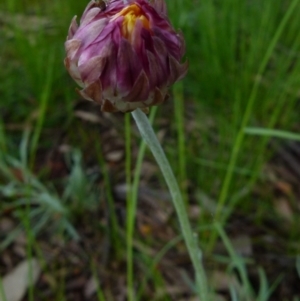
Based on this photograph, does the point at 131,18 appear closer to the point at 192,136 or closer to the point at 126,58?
the point at 126,58

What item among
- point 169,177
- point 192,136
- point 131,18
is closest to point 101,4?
point 131,18

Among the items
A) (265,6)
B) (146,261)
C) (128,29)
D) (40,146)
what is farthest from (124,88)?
(40,146)

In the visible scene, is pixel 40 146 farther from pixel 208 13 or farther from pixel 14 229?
pixel 208 13

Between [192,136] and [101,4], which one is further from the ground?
[101,4]

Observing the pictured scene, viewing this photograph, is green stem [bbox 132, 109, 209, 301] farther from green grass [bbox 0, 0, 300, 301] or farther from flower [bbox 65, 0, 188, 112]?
green grass [bbox 0, 0, 300, 301]

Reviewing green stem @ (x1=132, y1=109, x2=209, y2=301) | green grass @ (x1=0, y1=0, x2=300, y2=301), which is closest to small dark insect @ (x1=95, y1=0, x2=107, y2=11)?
green stem @ (x1=132, y1=109, x2=209, y2=301)

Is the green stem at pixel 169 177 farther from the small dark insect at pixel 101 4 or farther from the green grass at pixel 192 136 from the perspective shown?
the green grass at pixel 192 136

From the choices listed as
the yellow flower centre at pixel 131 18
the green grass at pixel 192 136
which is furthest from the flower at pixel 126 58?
the green grass at pixel 192 136
